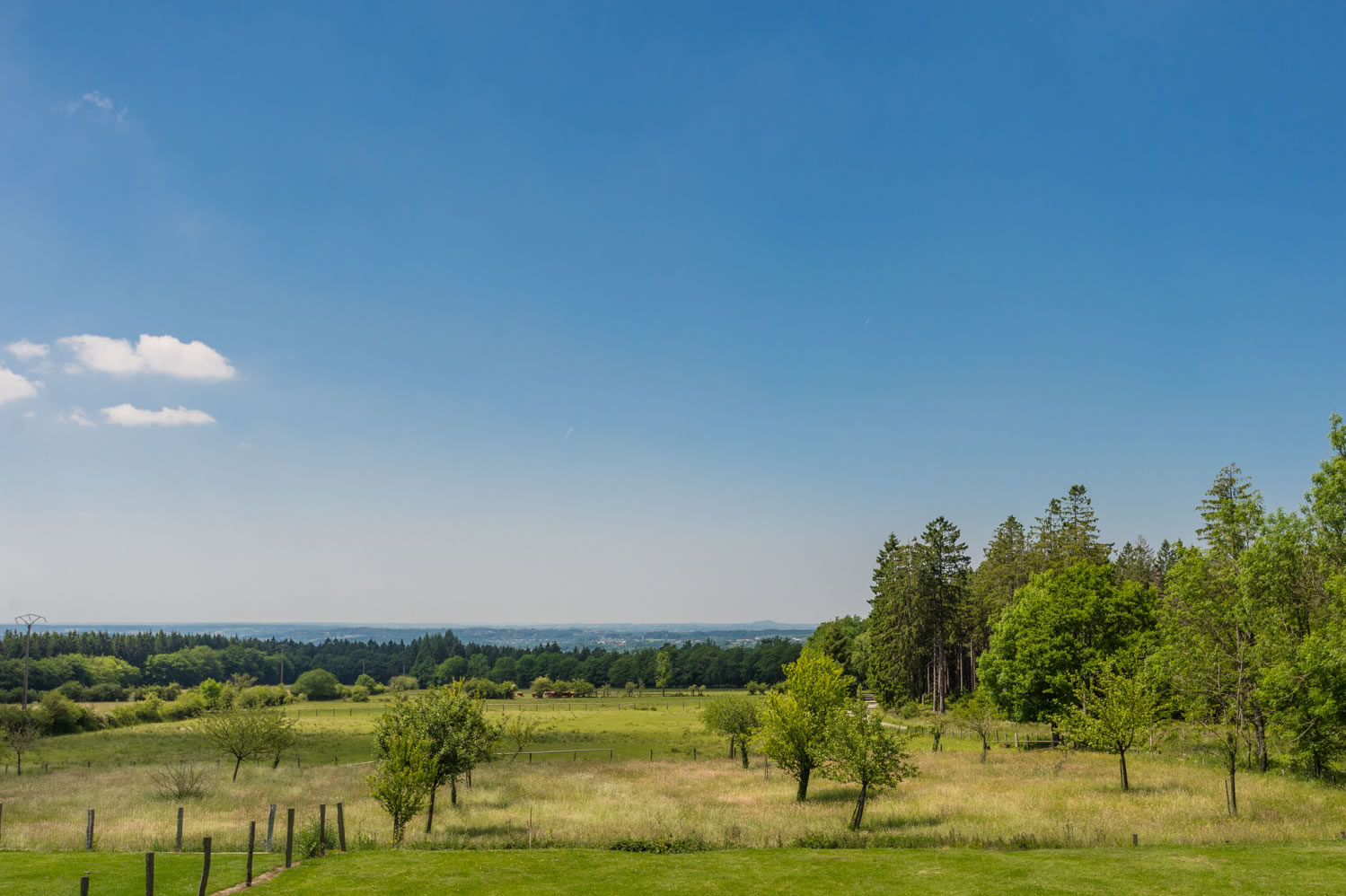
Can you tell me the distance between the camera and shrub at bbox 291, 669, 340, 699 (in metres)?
154

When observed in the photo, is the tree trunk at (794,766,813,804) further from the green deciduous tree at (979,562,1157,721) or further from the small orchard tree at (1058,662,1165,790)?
the green deciduous tree at (979,562,1157,721)

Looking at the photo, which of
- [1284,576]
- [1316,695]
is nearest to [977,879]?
[1316,695]

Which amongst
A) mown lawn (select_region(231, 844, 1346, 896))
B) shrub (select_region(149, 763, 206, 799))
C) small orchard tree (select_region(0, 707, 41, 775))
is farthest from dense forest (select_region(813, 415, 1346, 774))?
small orchard tree (select_region(0, 707, 41, 775))

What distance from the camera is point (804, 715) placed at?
133ft

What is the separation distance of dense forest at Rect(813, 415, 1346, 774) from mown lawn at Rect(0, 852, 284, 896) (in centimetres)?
3745

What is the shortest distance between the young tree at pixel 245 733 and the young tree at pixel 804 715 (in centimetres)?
3666

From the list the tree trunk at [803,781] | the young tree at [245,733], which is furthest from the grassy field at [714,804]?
the young tree at [245,733]

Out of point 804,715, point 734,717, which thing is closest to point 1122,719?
point 804,715

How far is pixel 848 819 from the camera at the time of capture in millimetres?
33781

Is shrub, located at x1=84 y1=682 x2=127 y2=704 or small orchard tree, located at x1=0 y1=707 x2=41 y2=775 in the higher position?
small orchard tree, located at x1=0 y1=707 x2=41 y2=775

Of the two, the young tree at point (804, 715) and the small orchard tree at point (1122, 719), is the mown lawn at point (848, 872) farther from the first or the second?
the young tree at point (804, 715)

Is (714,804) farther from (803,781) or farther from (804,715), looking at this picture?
(804,715)

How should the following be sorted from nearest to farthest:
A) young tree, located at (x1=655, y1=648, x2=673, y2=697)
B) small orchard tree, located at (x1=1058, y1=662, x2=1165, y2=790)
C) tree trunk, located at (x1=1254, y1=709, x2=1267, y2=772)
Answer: small orchard tree, located at (x1=1058, y1=662, x2=1165, y2=790) < tree trunk, located at (x1=1254, y1=709, x2=1267, y2=772) < young tree, located at (x1=655, y1=648, x2=673, y2=697)

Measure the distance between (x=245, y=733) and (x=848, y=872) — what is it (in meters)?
48.1
